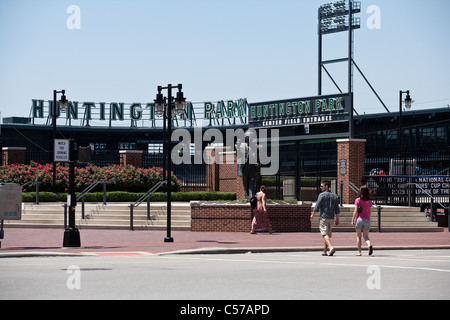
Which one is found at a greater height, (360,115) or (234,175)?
(360,115)

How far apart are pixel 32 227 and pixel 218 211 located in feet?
28.7

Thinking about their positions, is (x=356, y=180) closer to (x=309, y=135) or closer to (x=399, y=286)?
(x=309, y=135)

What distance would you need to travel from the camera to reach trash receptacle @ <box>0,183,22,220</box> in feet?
67.9

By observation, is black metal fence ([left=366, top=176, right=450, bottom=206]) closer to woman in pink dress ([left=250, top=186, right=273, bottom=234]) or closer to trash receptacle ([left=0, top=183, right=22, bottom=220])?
woman in pink dress ([left=250, top=186, right=273, bottom=234])

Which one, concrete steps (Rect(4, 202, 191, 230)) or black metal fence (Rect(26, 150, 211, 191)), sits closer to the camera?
concrete steps (Rect(4, 202, 191, 230))

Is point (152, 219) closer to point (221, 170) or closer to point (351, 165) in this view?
point (351, 165)

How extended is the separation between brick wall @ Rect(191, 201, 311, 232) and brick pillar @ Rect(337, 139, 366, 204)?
6.75 metres

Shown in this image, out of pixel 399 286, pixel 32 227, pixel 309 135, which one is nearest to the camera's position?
pixel 399 286

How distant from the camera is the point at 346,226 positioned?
2909 centimetres

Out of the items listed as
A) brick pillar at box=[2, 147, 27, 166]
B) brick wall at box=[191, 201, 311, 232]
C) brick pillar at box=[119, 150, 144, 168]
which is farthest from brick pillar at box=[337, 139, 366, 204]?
brick pillar at box=[2, 147, 27, 166]

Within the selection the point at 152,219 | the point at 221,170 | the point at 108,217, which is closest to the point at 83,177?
the point at 221,170

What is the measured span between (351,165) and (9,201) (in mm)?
17913
